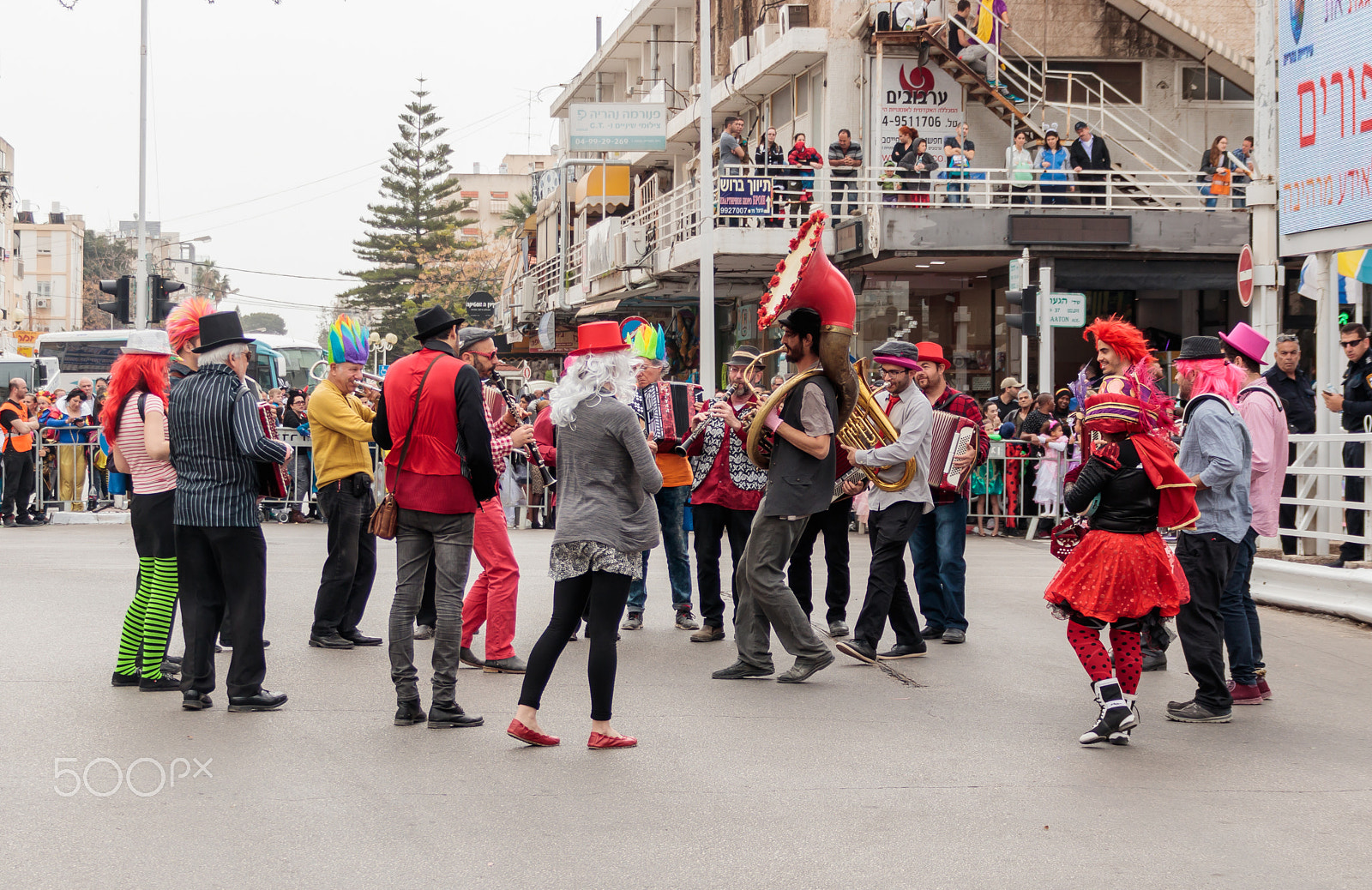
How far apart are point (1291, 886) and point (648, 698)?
3550 mm

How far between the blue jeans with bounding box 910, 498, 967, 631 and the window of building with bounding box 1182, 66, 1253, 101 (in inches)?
862

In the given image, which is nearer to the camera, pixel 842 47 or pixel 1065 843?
pixel 1065 843

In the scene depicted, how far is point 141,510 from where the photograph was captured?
741 centimetres

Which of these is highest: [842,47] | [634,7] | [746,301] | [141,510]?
[634,7]

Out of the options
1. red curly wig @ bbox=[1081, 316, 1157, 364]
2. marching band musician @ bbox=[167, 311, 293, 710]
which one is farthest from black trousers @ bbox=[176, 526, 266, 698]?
red curly wig @ bbox=[1081, 316, 1157, 364]

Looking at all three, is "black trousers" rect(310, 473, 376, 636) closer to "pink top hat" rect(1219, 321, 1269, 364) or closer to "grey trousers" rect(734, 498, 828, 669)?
"grey trousers" rect(734, 498, 828, 669)

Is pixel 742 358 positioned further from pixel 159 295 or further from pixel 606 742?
pixel 159 295

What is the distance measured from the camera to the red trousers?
26.3ft

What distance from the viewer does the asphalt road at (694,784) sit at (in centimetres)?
469

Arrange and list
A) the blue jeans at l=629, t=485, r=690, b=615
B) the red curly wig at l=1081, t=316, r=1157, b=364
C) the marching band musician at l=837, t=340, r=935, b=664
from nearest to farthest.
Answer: the red curly wig at l=1081, t=316, r=1157, b=364 < the marching band musician at l=837, t=340, r=935, b=664 < the blue jeans at l=629, t=485, r=690, b=615

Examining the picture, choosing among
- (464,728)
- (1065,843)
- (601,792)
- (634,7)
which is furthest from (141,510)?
(634,7)

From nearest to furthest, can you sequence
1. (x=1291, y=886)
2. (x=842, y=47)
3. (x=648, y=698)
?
(x=1291, y=886) → (x=648, y=698) → (x=842, y=47)

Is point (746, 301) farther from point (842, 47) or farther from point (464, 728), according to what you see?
point (464, 728)

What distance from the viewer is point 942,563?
9.11m
